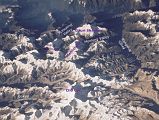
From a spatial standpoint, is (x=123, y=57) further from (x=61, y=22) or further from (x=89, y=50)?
(x=61, y=22)

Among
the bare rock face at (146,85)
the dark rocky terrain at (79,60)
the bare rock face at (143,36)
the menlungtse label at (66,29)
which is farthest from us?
the menlungtse label at (66,29)

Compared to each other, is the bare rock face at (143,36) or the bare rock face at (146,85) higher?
the bare rock face at (143,36)

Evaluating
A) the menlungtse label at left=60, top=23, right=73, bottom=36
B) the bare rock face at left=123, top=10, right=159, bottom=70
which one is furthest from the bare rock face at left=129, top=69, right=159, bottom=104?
the menlungtse label at left=60, top=23, right=73, bottom=36

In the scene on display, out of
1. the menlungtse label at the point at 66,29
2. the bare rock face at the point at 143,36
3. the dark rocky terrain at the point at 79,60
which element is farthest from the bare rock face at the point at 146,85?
the menlungtse label at the point at 66,29

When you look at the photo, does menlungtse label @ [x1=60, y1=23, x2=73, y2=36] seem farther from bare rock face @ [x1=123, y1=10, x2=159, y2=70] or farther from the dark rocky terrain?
bare rock face @ [x1=123, y1=10, x2=159, y2=70]

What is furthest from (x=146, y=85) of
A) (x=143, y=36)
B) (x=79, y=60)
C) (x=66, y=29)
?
(x=66, y=29)

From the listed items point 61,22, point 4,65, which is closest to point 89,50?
point 61,22

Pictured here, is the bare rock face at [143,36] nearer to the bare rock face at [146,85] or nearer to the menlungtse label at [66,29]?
the bare rock face at [146,85]

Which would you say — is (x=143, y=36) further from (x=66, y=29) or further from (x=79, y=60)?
(x=66, y=29)
